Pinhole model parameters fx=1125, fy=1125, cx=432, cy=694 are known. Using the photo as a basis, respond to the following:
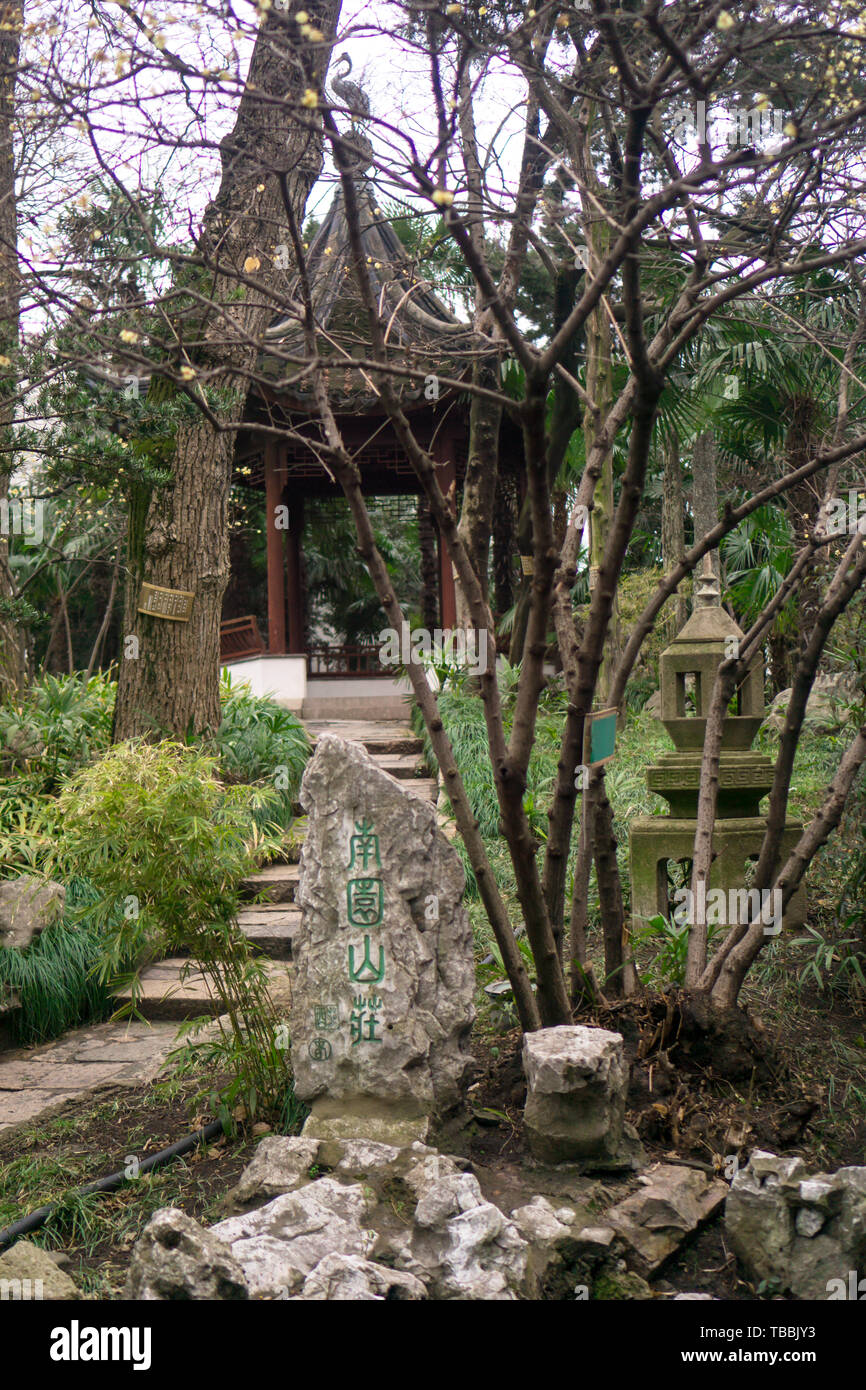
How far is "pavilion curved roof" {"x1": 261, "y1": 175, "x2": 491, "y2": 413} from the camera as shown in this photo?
4.05 m

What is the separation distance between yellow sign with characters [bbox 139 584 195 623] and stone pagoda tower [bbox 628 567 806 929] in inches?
116

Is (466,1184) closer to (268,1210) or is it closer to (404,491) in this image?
(268,1210)

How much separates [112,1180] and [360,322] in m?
8.52

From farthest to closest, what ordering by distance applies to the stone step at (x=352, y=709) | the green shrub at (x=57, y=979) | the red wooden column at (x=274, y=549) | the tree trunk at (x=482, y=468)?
the red wooden column at (x=274, y=549)
the stone step at (x=352, y=709)
the green shrub at (x=57, y=979)
the tree trunk at (x=482, y=468)

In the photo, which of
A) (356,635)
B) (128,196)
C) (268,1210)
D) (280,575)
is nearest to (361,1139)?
(268,1210)

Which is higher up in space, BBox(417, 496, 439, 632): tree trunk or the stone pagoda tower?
BBox(417, 496, 439, 632): tree trunk

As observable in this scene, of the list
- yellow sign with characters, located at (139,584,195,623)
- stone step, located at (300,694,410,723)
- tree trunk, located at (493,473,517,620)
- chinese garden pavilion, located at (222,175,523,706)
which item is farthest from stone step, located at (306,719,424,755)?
tree trunk, located at (493,473,517,620)

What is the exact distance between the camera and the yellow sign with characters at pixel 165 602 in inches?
267

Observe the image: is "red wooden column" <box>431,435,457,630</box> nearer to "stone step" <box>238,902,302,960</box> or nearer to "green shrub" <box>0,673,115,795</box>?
"green shrub" <box>0,673,115,795</box>

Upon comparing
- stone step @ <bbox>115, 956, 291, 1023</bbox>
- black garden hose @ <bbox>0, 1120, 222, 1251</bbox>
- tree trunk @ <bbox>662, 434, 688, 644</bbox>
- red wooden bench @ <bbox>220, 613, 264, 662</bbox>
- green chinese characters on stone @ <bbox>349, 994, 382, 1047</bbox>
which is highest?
tree trunk @ <bbox>662, 434, 688, 644</bbox>

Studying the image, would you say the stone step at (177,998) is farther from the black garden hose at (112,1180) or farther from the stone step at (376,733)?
the stone step at (376,733)

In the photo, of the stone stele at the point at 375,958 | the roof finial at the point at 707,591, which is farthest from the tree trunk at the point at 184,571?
the stone stele at the point at 375,958

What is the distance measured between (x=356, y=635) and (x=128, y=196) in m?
16.8

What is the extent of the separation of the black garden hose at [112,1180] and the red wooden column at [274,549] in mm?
9633
